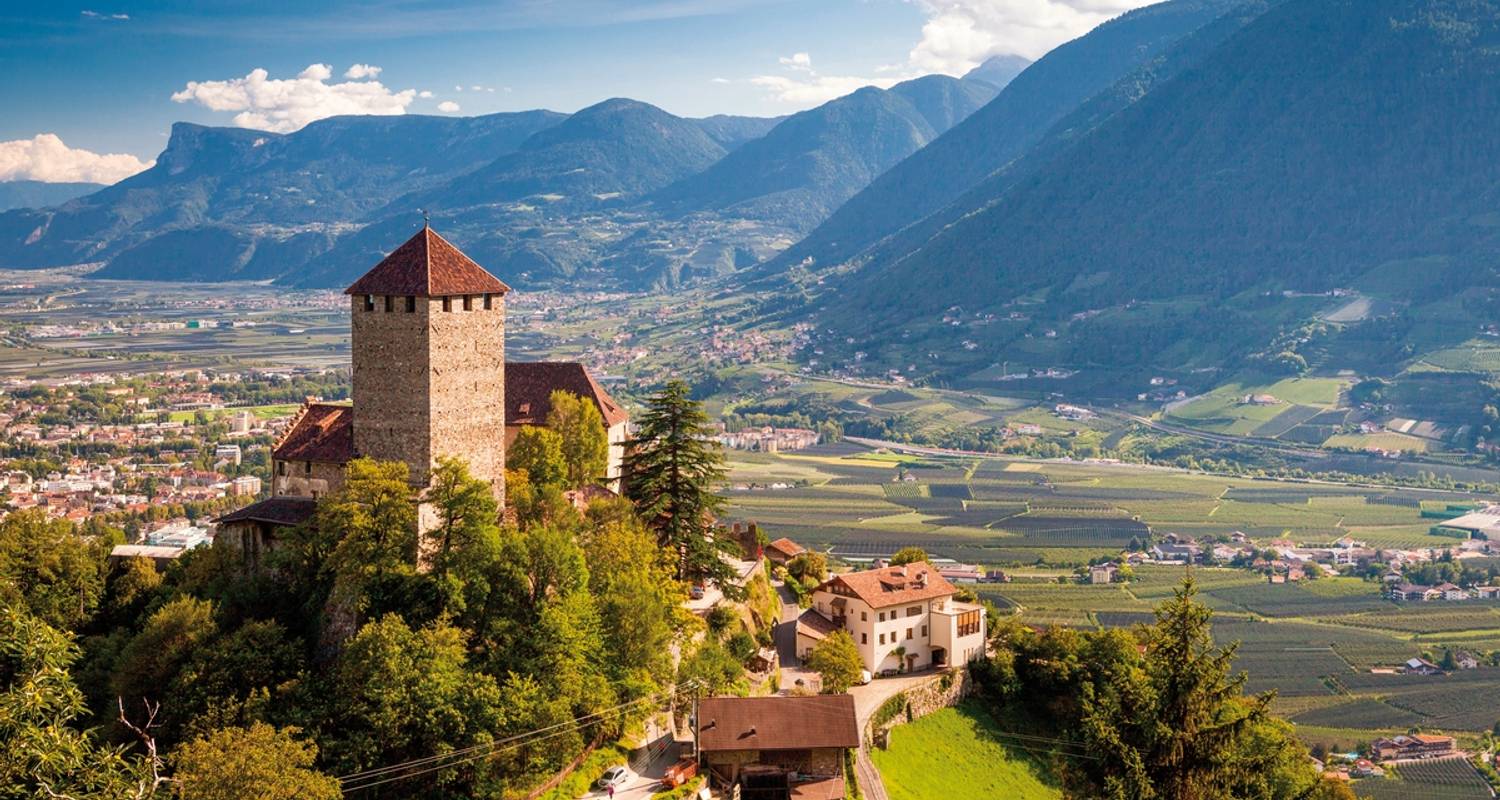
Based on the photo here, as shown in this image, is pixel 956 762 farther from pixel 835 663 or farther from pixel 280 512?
pixel 280 512

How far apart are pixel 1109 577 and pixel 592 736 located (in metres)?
80.1

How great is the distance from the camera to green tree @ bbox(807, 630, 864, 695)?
168 feet

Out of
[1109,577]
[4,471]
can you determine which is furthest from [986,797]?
[4,471]

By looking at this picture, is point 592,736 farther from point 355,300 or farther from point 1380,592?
point 1380,592

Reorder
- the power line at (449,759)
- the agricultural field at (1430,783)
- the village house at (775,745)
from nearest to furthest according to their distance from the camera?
the power line at (449,759), the village house at (775,745), the agricultural field at (1430,783)

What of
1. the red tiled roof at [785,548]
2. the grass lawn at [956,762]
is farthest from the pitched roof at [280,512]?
the red tiled roof at [785,548]

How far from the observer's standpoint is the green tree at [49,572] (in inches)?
1777

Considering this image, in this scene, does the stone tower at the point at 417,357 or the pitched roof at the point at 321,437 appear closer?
the stone tower at the point at 417,357

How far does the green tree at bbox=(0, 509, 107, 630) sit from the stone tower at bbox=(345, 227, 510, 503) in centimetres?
1245

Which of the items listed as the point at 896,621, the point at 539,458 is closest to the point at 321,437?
the point at 539,458

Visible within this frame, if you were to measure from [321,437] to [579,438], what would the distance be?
12.1 m

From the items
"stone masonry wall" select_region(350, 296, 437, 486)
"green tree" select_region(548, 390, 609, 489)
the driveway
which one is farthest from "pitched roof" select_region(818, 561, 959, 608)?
"stone masonry wall" select_region(350, 296, 437, 486)

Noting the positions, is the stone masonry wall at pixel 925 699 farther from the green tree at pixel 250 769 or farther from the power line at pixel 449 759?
the green tree at pixel 250 769

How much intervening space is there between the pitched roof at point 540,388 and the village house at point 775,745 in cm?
1762
